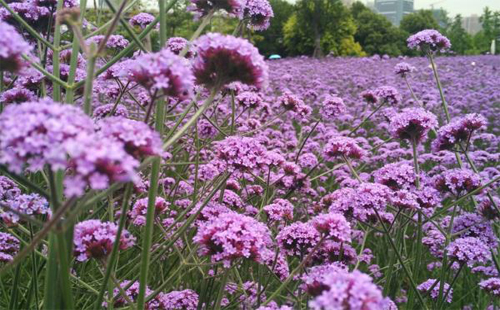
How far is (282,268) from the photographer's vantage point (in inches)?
88.1

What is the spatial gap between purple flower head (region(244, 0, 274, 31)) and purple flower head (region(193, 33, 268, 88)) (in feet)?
3.70

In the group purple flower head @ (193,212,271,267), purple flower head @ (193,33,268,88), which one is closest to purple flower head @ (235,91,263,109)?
purple flower head @ (193,212,271,267)

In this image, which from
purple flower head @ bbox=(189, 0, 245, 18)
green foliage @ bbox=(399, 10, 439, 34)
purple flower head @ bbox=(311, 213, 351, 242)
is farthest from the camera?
green foliage @ bbox=(399, 10, 439, 34)

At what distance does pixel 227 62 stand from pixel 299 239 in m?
0.88

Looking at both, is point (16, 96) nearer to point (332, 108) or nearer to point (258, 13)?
point (258, 13)

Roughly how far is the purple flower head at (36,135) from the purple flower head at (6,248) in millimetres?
1165

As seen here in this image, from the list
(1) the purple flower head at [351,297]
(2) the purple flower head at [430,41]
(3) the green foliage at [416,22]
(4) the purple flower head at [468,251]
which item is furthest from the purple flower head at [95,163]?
(3) the green foliage at [416,22]

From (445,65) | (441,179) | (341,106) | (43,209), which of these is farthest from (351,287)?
(445,65)

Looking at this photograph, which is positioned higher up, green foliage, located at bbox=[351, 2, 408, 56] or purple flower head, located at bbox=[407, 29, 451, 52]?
green foliage, located at bbox=[351, 2, 408, 56]

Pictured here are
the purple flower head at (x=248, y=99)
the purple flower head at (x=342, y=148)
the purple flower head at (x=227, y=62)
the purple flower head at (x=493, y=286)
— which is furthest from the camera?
the purple flower head at (x=248, y=99)

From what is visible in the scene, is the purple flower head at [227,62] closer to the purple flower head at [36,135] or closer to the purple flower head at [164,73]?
the purple flower head at [164,73]

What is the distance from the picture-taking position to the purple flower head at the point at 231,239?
1.43 m

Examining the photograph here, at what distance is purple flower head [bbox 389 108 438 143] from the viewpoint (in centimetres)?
238

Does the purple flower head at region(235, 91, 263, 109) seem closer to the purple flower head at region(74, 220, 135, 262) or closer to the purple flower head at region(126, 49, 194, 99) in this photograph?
the purple flower head at region(74, 220, 135, 262)
